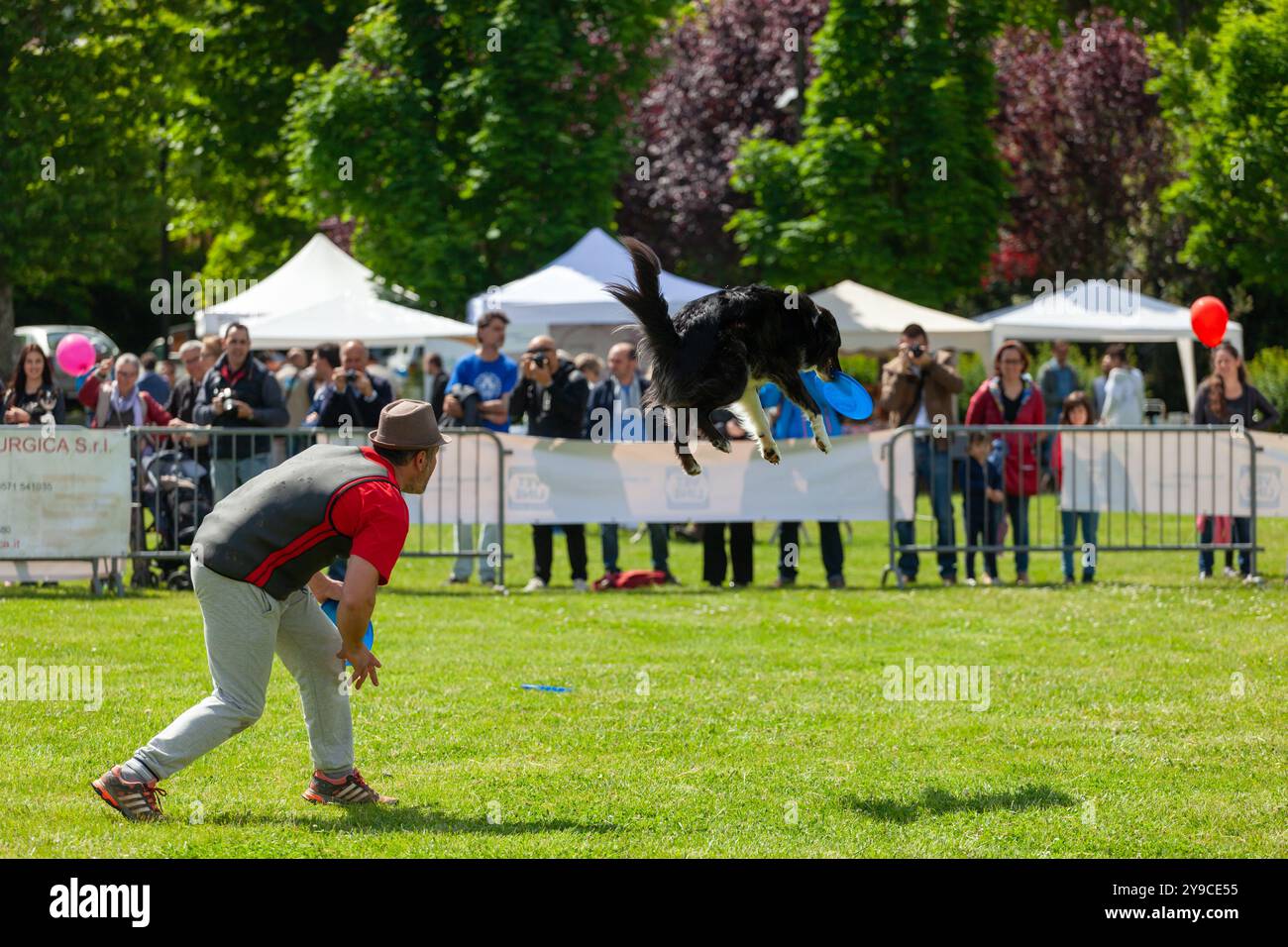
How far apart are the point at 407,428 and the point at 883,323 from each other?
53.0 ft

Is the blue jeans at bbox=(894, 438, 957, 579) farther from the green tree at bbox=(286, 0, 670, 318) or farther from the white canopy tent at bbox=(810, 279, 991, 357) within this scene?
the green tree at bbox=(286, 0, 670, 318)

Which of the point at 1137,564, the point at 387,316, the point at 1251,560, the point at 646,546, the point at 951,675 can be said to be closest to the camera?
the point at 951,675

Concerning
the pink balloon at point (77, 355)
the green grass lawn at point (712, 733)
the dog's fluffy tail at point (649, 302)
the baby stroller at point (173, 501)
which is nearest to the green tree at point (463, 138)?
the pink balloon at point (77, 355)

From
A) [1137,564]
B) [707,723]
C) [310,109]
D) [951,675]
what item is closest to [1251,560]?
[1137,564]

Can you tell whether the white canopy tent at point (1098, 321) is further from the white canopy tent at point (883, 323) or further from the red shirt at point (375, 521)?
the red shirt at point (375, 521)

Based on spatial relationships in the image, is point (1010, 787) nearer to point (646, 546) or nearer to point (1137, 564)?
point (1137, 564)

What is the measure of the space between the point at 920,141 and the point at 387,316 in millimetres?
11027

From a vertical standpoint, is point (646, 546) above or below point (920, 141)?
below

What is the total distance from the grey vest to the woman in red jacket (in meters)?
8.99

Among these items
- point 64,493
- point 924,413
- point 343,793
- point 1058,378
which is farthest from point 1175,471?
point 64,493

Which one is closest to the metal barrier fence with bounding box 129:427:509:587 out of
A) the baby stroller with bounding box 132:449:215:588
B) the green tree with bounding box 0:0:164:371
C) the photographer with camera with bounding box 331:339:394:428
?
the baby stroller with bounding box 132:449:215:588

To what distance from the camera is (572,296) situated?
61.5 ft

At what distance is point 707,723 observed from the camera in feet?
27.8

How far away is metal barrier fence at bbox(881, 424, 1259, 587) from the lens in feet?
45.8
